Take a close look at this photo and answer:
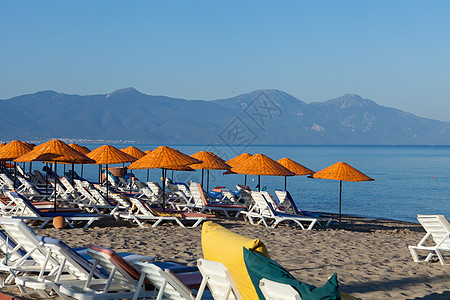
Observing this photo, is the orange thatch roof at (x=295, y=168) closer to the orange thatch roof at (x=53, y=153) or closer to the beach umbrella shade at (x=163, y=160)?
the beach umbrella shade at (x=163, y=160)

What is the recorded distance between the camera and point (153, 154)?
11516mm

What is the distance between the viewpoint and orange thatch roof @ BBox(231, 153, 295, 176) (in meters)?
12.7

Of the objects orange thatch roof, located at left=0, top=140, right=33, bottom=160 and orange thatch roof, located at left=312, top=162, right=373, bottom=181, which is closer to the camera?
orange thatch roof, located at left=312, top=162, right=373, bottom=181

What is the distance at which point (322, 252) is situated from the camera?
8297mm

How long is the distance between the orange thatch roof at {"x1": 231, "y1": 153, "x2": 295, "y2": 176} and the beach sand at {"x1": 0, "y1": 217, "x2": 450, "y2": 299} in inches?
61.7

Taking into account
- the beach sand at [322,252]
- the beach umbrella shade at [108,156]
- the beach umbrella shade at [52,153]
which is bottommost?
the beach sand at [322,252]

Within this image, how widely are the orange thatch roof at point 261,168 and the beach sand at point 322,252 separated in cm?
157

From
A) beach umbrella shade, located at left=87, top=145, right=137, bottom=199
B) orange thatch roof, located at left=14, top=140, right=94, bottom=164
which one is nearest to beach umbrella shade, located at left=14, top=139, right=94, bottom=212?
orange thatch roof, located at left=14, top=140, right=94, bottom=164

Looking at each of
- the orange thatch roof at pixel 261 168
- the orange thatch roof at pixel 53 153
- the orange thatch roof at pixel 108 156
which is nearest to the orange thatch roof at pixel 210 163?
the orange thatch roof at pixel 261 168

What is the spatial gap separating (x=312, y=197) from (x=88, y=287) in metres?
28.7

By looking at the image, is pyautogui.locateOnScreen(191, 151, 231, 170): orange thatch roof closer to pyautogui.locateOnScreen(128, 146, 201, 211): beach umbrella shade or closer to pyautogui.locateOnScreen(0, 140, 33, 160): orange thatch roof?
pyautogui.locateOnScreen(128, 146, 201, 211): beach umbrella shade

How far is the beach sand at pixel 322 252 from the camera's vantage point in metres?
6.14

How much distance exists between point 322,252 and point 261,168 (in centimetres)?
473

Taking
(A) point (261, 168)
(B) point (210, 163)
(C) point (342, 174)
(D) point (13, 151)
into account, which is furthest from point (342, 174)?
(D) point (13, 151)
